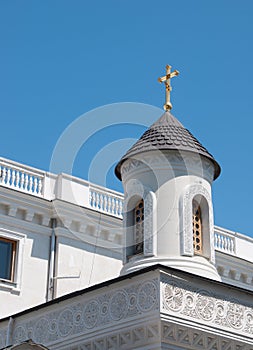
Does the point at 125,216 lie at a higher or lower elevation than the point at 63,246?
lower

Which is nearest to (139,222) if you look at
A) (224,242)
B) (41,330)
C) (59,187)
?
(41,330)

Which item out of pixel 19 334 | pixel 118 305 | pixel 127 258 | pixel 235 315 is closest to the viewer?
pixel 118 305

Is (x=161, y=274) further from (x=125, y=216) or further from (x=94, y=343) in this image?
(x=125, y=216)

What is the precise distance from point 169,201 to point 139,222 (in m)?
0.93

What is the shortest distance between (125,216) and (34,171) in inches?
343

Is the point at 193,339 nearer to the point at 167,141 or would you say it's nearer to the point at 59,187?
the point at 167,141

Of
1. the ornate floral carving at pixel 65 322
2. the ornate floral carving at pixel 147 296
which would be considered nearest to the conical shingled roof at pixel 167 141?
the ornate floral carving at pixel 65 322

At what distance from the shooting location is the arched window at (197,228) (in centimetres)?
1818

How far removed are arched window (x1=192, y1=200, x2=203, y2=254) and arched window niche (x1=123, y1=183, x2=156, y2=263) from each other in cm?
102

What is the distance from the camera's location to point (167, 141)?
18672mm

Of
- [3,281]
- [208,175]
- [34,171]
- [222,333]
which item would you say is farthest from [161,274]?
[34,171]

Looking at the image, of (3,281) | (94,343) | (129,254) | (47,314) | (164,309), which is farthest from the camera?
(3,281)

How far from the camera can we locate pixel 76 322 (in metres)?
16.2

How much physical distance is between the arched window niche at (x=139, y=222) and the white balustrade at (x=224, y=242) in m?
12.8
